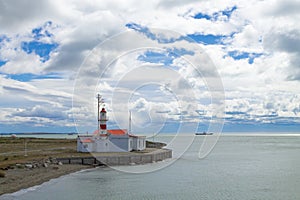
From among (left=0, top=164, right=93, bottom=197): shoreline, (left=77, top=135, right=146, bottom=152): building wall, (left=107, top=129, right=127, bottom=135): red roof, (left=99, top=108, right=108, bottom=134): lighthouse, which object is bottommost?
(left=0, top=164, right=93, bottom=197): shoreline

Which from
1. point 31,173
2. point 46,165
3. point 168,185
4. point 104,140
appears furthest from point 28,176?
point 104,140

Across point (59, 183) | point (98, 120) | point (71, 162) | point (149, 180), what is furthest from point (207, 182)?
point (98, 120)

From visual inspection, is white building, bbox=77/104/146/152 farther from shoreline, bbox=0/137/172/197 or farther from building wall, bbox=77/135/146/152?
shoreline, bbox=0/137/172/197

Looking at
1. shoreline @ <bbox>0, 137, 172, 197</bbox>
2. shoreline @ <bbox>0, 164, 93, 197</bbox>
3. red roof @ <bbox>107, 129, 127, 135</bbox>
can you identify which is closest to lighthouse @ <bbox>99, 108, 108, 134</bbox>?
red roof @ <bbox>107, 129, 127, 135</bbox>

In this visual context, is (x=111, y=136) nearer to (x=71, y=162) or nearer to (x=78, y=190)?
(x=71, y=162)

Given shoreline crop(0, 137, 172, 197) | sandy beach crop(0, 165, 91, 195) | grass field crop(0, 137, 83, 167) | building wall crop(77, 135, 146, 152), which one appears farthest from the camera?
building wall crop(77, 135, 146, 152)

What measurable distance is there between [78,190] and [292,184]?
2184cm

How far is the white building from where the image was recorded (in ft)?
173

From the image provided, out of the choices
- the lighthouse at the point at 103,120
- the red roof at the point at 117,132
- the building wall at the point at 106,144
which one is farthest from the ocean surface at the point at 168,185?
the lighthouse at the point at 103,120

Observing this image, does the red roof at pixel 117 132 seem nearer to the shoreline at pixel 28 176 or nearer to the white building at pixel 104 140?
the white building at pixel 104 140

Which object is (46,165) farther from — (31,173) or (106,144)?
(106,144)

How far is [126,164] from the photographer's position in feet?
159

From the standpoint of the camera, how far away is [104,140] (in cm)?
5306

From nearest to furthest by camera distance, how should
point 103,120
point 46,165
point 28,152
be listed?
point 46,165 → point 103,120 → point 28,152
